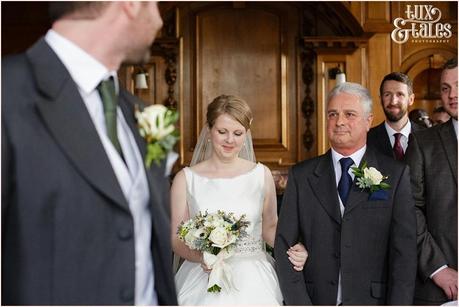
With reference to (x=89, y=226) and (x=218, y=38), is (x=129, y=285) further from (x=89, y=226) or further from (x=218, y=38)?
(x=218, y=38)

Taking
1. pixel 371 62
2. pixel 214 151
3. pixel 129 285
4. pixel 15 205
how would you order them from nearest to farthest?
pixel 15 205, pixel 129 285, pixel 214 151, pixel 371 62

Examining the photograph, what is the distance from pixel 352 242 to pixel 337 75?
5.54 meters

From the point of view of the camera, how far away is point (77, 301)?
193 cm

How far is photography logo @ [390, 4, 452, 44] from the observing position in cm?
769

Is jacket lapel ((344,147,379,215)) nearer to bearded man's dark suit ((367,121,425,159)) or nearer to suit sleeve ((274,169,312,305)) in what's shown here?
suit sleeve ((274,169,312,305))

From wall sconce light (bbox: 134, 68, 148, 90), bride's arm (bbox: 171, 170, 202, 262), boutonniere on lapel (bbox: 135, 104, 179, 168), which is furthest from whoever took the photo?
wall sconce light (bbox: 134, 68, 148, 90)

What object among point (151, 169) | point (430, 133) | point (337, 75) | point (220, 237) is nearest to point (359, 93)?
point (430, 133)

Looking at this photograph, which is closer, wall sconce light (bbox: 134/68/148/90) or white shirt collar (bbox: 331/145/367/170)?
white shirt collar (bbox: 331/145/367/170)

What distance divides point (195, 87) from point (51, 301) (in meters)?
7.42

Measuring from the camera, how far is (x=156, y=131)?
2.07 m

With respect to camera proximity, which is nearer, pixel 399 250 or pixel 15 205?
pixel 15 205

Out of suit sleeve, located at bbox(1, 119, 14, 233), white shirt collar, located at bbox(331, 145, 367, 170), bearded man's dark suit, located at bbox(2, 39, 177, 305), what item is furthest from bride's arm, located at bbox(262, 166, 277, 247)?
suit sleeve, located at bbox(1, 119, 14, 233)

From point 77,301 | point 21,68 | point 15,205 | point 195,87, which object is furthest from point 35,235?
point 195,87

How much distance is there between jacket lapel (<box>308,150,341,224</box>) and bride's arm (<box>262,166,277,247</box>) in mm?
798
